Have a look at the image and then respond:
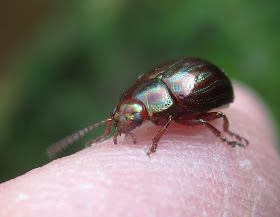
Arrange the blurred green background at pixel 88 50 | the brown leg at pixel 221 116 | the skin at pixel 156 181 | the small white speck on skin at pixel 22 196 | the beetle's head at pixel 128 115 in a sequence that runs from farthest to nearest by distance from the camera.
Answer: the blurred green background at pixel 88 50 < the brown leg at pixel 221 116 < the beetle's head at pixel 128 115 < the small white speck on skin at pixel 22 196 < the skin at pixel 156 181

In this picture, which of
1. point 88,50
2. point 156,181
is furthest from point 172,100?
point 88,50

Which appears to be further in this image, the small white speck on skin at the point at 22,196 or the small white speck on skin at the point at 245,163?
the small white speck on skin at the point at 245,163

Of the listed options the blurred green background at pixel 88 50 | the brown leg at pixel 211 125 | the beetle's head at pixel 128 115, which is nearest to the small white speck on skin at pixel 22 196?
the beetle's head at pixel 128 115

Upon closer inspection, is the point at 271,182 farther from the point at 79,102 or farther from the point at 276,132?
the point at 79,102

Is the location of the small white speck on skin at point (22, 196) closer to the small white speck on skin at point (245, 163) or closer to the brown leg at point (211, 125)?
the brown leg at point (211, 125)

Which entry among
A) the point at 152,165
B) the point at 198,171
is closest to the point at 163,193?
the point at 152,165

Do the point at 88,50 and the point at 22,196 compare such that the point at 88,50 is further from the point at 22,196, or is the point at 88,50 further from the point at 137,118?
the point at 22,196

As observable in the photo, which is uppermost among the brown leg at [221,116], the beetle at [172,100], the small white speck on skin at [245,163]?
the beetle at [172,100]
